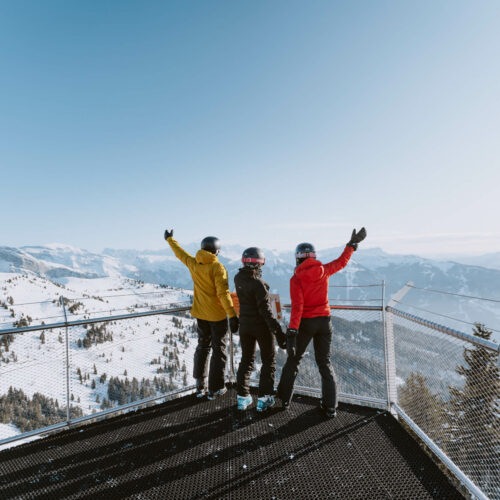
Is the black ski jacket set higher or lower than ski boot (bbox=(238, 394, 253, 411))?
higher

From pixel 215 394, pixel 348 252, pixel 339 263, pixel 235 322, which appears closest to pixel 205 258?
pixel 235 322

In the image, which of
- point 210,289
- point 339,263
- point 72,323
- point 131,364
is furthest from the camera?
point 131,364

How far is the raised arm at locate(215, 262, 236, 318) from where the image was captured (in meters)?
4.46

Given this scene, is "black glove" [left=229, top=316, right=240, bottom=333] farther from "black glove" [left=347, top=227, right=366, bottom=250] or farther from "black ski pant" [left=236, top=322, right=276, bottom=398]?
"black glove" [left=347, top=227, right=366, bottom=250]

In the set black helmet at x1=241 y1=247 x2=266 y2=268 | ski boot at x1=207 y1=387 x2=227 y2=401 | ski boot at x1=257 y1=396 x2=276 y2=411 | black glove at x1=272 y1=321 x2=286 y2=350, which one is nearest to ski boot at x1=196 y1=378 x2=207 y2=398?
ski boot at x1=207 y1=387 x2=227 y2=401

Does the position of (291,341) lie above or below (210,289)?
below

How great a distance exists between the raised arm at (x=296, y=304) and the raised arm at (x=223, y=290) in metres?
0.88

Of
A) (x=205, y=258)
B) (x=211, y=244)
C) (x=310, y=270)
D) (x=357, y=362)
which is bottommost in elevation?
(x=357, y=362)

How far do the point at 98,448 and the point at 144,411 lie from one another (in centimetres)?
97

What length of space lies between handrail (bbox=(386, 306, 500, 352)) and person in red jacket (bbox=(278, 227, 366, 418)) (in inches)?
37.7

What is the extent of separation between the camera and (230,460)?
3.33 m

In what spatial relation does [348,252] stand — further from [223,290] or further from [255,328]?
[223,290]

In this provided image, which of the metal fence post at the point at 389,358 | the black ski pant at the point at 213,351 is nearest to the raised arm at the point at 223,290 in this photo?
→ the black ski pant at the point at 213,351

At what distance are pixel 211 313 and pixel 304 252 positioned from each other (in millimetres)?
1737
